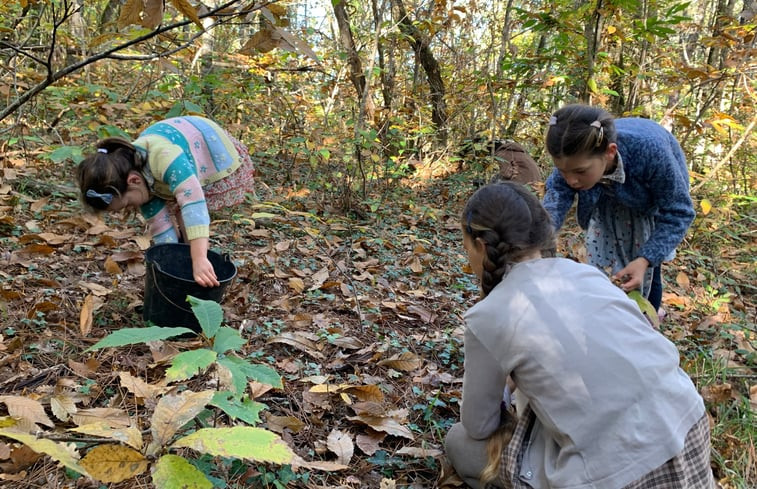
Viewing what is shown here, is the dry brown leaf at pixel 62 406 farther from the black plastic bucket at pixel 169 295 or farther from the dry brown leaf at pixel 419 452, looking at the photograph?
the dry brown leaf at pixel 419 452

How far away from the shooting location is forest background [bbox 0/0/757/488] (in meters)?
1.46

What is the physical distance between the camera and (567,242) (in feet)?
16.1

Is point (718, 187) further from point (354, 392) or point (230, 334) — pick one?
point (230, 334)

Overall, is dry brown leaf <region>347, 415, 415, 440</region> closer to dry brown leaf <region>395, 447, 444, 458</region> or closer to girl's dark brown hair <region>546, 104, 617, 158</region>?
dry brown leaf <region>395, 447, 444, 458</region>

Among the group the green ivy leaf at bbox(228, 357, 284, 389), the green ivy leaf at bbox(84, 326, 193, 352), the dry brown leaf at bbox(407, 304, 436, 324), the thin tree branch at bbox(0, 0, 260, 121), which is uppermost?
the thin tree branch at bbox(0, 0, 260, 121)

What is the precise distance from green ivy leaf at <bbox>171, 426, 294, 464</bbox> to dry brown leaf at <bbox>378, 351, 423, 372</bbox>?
4.79ft

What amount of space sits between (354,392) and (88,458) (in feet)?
4.25

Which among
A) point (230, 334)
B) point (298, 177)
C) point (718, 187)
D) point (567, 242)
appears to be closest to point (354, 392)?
point (230, 334)

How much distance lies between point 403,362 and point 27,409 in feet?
5.05

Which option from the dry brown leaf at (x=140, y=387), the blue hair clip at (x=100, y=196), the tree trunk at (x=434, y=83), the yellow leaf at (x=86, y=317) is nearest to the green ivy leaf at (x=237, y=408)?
the dry brown leaf at (x=140, y=387)

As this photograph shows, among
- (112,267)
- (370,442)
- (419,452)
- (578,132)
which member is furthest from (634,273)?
(112,267)

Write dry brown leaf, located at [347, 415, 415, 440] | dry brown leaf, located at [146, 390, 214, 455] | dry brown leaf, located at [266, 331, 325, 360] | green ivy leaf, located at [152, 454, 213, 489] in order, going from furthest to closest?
dry brown leaf, located at [266, 331, 325, 360], dry brown leaf, located at [347, 415, 415, 440], dry brown leaf, located at [146, 390, 214, 455], green ivy leaf, located at [152, 454, 213, 489]

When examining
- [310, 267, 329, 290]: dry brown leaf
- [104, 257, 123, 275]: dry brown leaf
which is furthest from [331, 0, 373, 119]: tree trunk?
[104, 257, 123, 275]: dry brown leaf

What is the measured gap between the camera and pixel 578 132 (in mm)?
2188
